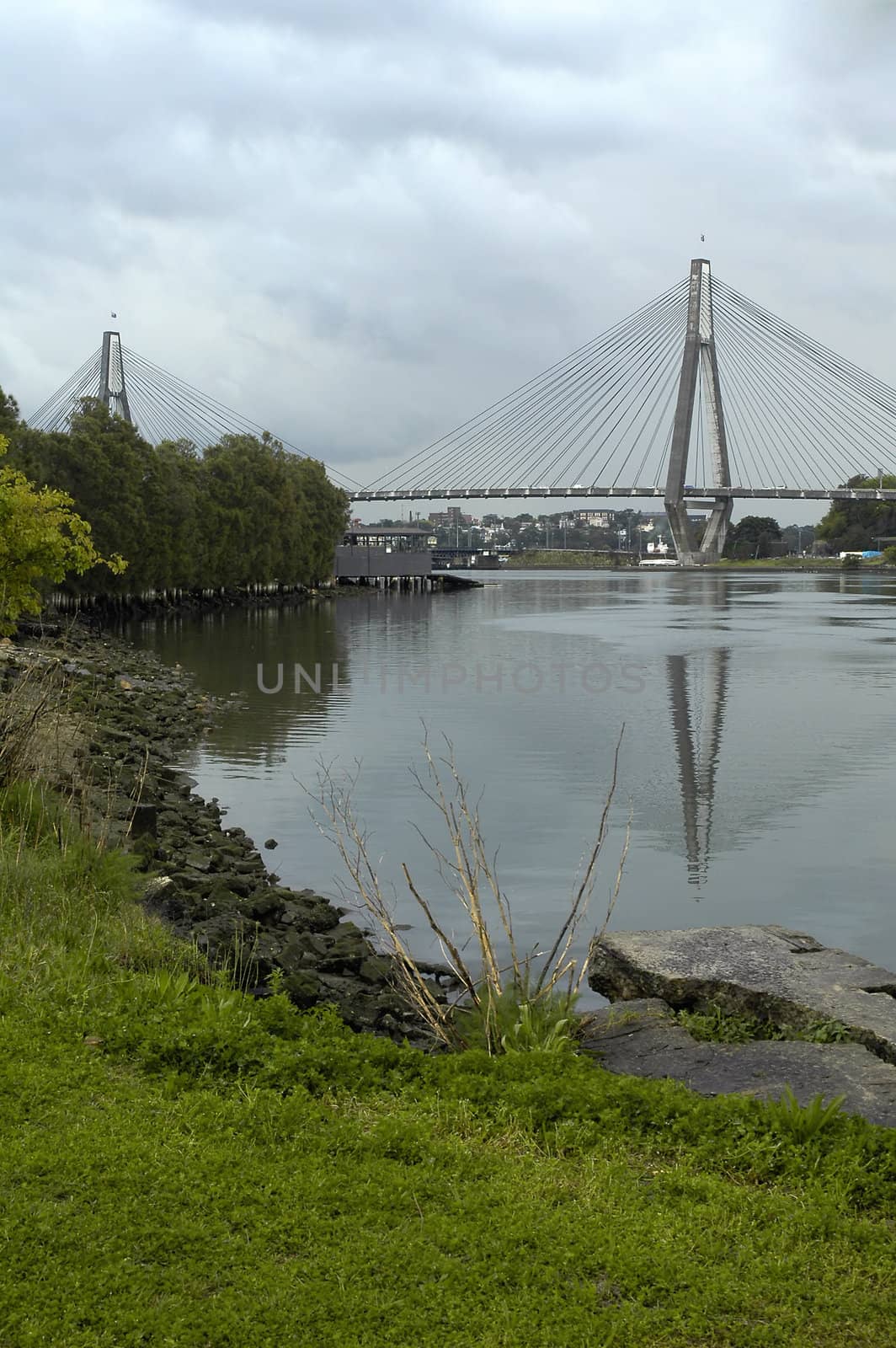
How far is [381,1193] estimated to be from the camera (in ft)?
12.5

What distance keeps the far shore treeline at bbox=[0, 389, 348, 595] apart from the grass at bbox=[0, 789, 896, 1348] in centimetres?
3062

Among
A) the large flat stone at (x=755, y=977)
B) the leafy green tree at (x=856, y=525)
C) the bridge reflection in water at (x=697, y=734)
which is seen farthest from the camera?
the leafy green tree at (x=856, y=525)

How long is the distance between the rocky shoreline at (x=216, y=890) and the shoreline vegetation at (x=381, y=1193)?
1051 millimetres

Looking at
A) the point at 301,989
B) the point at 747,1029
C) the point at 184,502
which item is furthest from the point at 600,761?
the point at 184,502

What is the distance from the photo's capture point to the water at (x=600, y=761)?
35.9 feet

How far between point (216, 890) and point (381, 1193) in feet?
18.2

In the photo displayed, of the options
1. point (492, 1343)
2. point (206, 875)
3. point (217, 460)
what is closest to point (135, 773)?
point (206, 875)

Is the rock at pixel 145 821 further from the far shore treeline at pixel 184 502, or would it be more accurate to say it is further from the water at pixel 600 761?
the far shore treeline at pixel 184 502

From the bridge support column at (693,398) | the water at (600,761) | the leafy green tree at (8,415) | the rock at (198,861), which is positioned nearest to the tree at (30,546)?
the water at (600,761)

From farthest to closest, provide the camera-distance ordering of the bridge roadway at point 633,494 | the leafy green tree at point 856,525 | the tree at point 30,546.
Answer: the leafy green tree at point 856,525 < the bridge roadway at point 633,494 < the tree at point 30,546

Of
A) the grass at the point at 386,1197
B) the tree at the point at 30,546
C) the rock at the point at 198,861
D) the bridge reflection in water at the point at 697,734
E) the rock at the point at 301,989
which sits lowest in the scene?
the bridge reflection in water at the point at 697,734

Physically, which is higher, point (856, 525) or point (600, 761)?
point (856, 525)

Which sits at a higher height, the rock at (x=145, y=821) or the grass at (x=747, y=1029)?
the rock at (x=145, y=821)

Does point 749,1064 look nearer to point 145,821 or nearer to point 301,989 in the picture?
point 301,989
